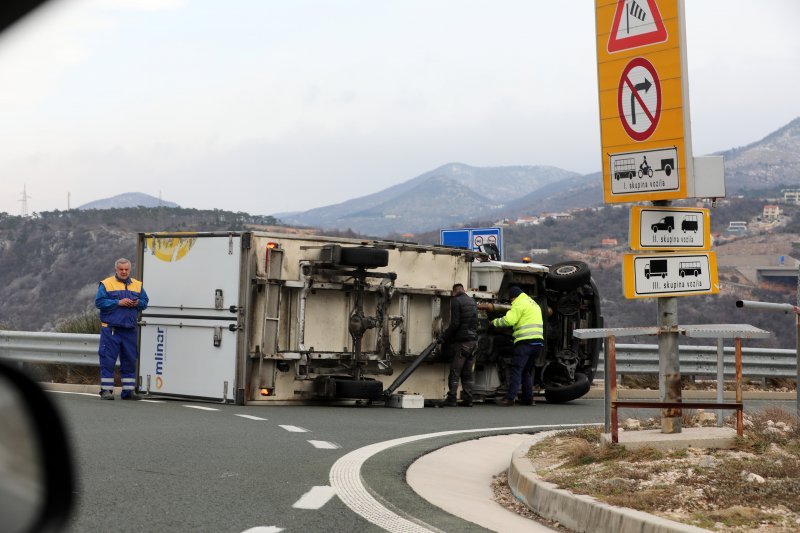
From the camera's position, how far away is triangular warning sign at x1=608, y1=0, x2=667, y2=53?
10.2 metres

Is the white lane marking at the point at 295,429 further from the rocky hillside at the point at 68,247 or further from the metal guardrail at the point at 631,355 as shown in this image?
the rocky hillside at the point at 68,247

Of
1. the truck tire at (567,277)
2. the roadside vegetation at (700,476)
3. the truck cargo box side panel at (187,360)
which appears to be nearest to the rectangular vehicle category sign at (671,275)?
the roadside vegetation at (700,476)

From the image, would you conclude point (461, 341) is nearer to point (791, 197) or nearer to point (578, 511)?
point (578, 511)

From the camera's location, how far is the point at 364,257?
16.4 metres

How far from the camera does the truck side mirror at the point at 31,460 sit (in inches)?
111

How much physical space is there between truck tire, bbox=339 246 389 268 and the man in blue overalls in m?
2.76

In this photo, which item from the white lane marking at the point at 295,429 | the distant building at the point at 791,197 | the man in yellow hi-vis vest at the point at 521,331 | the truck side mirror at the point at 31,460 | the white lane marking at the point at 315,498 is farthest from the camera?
the distant building at the point at 791,197

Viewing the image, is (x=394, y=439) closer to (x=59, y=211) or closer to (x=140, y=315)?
(x=140, y=315)

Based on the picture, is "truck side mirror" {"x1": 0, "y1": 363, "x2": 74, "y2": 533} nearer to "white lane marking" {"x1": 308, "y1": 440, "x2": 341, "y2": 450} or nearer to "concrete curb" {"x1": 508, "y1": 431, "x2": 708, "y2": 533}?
"concrete curb" {"x1": 508, "y1": 431, "x2": 708, "y2": 533}

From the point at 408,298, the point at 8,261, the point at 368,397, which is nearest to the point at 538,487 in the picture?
the point at 368,397

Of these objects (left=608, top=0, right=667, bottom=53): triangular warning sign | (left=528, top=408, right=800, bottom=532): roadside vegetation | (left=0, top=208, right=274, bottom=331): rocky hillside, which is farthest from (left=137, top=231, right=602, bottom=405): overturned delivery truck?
(left=0, top=208, right=274, bottom=331): rocky hillside

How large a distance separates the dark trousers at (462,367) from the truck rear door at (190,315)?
11.2ft

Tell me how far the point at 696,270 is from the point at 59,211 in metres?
68.4

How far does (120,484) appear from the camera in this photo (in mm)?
8336
